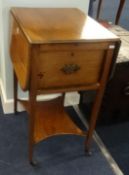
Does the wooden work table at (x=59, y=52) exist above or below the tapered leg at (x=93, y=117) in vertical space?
above

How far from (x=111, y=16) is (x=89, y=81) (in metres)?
2.59

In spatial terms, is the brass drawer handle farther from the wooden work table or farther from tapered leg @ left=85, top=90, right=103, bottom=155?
tapered leg @ left=85, top=90, right=103, bottom=155

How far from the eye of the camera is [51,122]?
1441mm

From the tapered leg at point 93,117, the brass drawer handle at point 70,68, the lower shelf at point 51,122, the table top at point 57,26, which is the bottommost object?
the lower shelf at point 51,122

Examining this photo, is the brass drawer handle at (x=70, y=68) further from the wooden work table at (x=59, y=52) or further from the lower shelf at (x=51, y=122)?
the lower shelf at (x=51, y=122)

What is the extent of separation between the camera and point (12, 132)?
1522 millimetres

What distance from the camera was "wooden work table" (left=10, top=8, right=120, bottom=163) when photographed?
979 millimetres

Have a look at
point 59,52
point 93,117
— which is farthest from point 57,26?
point 93,117

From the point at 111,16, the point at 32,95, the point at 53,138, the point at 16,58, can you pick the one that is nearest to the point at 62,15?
the point at 16,58

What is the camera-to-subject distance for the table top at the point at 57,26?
3.23 ft

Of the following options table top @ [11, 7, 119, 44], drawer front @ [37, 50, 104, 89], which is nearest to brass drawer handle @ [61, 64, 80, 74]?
drawer front @ [37, 50, 104, 89]

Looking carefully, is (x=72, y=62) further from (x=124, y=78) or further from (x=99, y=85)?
(x=124, y=78)

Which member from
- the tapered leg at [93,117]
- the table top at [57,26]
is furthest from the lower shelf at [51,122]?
the table top at [57,26]

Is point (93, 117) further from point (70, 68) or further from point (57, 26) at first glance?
point (57, 26)
